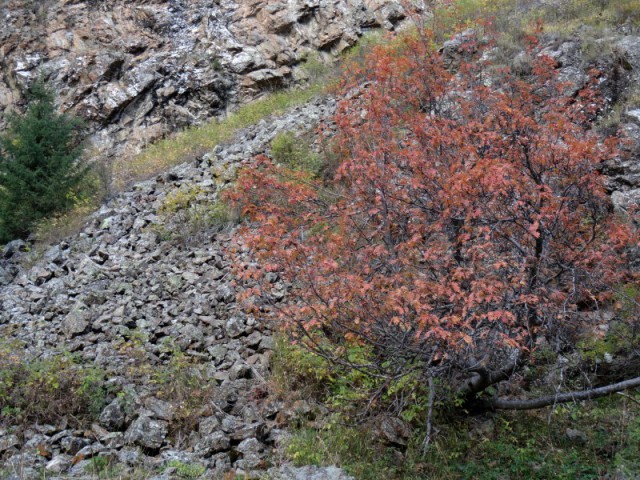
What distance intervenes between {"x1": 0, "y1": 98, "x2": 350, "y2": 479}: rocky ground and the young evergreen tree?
35.1 inches

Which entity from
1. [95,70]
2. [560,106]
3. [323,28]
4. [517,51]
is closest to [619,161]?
[560,106]

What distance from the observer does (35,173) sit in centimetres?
1223

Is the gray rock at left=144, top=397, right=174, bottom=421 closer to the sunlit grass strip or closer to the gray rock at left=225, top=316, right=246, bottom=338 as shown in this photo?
the gray rock at left=225, top=316, right=246, bottom=338

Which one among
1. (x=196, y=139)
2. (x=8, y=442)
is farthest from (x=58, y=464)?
(x=196, y=139)

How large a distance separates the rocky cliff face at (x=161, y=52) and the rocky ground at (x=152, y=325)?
18.3 feet

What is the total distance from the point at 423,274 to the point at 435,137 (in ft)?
4.19

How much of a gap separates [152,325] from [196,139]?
8.80 meters

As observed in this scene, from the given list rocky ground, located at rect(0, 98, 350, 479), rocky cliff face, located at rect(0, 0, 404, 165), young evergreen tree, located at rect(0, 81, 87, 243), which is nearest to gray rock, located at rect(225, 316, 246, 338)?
rocky ground, located at rect(0, 98, 350, 479)

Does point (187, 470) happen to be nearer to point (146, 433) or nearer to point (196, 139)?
point (146, 433)

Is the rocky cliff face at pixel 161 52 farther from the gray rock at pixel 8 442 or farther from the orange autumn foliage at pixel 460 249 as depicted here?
the gray rock at pixel 8 442

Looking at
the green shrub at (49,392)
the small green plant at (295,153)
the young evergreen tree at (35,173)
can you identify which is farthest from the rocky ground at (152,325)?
the young evergreen tree at (35,173)

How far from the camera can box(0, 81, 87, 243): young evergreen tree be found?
12141 millimetres

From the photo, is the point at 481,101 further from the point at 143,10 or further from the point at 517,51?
the point at 143,10

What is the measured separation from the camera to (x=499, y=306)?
4309mm
